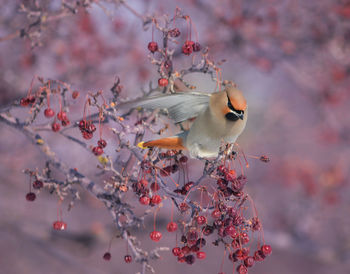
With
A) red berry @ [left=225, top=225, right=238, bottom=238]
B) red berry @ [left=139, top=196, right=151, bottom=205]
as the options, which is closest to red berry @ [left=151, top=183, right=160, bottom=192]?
red berry @ [left=139, top=196, right=151, bottom=205]

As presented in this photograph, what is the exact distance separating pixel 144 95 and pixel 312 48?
9.48 ft

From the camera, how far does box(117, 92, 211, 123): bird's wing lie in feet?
6.88

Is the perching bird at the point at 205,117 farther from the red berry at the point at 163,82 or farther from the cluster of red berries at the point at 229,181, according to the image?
the cluster of red berries at the point at 229,181

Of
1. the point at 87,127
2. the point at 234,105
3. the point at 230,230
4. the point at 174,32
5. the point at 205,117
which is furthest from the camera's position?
the point at 205,117

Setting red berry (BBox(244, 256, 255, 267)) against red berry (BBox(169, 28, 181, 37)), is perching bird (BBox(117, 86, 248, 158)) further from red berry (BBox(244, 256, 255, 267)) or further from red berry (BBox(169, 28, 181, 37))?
red berry (BBox(244, 256, 255, 267))

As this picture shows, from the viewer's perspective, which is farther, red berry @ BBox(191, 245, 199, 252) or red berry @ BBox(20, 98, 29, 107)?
red berry @ BBox(20, 98, 29, 107)


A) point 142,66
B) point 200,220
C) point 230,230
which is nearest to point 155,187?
point 200,220

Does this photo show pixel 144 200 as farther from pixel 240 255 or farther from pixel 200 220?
pixel 240 255

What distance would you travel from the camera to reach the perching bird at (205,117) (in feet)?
7.52

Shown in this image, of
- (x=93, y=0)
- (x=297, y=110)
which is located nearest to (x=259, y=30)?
(x=93, y=0)

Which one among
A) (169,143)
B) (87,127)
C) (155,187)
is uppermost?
(169,143)

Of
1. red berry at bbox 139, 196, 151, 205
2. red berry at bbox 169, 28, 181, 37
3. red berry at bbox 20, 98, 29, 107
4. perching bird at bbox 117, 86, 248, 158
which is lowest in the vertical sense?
red berry at bbox 139, 196, 151, 205

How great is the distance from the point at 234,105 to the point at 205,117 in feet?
0.76

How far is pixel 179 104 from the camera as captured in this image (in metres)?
2.36
